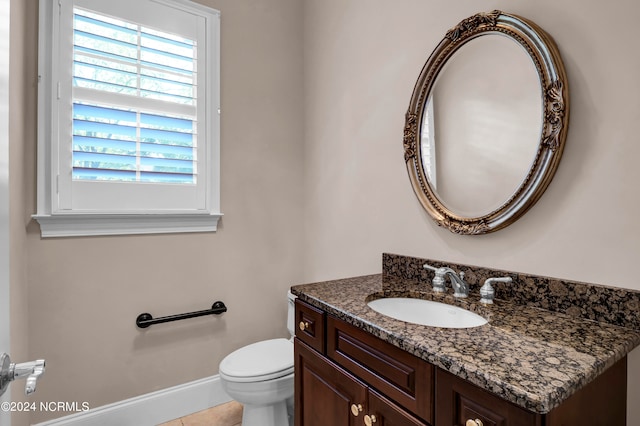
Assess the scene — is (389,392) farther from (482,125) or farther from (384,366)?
(482,125)

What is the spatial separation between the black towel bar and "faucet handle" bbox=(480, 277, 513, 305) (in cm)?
152

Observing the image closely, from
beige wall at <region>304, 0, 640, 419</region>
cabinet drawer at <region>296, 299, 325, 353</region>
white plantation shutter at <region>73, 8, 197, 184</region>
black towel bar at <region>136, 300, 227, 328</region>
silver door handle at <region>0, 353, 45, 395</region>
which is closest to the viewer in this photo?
silver door handle at <region>0, 353, 45, 395</region>

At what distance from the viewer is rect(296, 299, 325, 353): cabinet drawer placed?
4.06 feet

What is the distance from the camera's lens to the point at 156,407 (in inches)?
75.8

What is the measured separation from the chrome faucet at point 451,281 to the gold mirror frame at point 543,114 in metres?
0.18

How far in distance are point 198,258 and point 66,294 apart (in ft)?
2.17

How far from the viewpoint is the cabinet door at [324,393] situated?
108cm

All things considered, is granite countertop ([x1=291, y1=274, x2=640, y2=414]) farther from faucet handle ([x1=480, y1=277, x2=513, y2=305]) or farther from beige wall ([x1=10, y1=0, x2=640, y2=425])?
beige wall ([x1=10, y1=0, x2=640, y2=425])

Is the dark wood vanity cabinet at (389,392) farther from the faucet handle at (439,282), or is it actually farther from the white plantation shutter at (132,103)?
the white plantation shutter at (132,103)

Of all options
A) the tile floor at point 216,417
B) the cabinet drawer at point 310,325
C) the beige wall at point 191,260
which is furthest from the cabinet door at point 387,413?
the beige wall at point 191,260

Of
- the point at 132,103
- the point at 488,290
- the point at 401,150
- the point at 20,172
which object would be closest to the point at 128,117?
the point at 132,103

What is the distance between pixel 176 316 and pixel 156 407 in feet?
1.69

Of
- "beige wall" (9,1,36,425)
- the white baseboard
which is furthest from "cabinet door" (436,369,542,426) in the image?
the white baseboard

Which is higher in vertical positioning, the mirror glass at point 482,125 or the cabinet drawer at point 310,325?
the mirror glass at point 482,125
